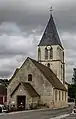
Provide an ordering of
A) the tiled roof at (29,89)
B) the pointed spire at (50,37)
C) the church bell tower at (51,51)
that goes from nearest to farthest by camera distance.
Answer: the tiled roof at (29,89) < the church bell tower at (51,51) < the pointed spire at (50,37)

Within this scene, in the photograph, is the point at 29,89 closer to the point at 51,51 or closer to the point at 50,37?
the point at 51,51

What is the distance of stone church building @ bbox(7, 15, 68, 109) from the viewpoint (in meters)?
63.8

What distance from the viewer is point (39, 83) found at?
6744 cm

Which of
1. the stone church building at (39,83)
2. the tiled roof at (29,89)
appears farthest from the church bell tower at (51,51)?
the tiled roof at (29,89)

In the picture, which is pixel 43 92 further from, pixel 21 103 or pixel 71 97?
pixel 71 97

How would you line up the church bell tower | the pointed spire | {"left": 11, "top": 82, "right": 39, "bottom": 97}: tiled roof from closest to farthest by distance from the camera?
1. {"left": 11, "top": 82, "right": 39, "bottom": 97}: tiled roof
2. the church bell tower
3. the pointed spire

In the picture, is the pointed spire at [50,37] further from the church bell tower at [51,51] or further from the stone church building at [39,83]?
the stone church building at [39,83]

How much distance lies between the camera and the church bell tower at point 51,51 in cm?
8138

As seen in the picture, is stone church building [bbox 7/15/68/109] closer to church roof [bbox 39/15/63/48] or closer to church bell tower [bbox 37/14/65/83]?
church bell tower [bbox 37/14/65/83]

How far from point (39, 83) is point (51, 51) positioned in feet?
54.3

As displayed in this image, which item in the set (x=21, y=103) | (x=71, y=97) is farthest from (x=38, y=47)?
(x=71, y=97)

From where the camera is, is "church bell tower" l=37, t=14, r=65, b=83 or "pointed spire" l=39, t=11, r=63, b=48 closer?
"church bell tower" l=37, t=14, r=65, b=83

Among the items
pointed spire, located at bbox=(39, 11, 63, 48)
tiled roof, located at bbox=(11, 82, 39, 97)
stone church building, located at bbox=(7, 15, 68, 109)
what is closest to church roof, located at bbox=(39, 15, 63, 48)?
pointed spire, located at bbox=(39, 11, 63, 48)

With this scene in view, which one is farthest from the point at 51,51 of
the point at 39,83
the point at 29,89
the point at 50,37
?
the point at 29,89
